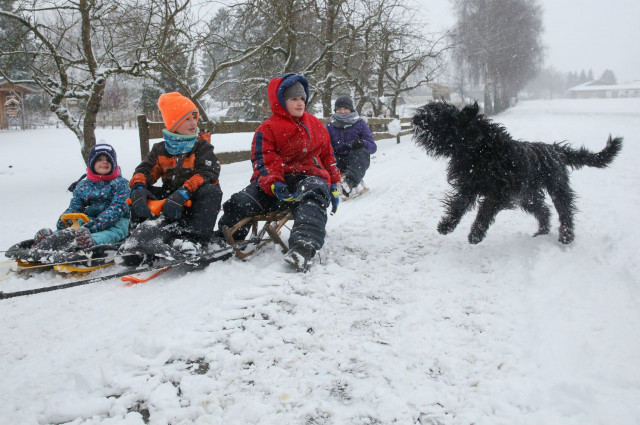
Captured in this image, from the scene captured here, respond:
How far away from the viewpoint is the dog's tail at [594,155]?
374 cm

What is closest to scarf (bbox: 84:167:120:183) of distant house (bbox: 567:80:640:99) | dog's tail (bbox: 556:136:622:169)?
dog's tail (bbox: 556:136:622:169)

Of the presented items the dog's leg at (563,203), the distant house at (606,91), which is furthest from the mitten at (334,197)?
the distant house at (606,91)

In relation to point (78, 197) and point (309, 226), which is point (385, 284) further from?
point (78, 197)

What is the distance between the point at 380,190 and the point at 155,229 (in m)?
4.11

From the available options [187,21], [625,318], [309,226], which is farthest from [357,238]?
[187,21]

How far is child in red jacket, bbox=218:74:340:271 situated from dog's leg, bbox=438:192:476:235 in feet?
3.66

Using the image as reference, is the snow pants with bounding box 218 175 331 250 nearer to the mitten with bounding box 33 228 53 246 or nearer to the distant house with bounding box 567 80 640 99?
the mitten with bounding box 33 228 53 246

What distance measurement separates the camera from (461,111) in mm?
3465

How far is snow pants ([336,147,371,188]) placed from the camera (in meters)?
5.82

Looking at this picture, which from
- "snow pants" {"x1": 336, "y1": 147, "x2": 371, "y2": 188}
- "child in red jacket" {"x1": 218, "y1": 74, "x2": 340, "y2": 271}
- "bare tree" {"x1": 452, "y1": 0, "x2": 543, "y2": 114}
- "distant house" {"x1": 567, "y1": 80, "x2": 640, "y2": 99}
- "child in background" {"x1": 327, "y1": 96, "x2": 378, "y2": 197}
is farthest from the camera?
"distant house" {"x1": 567, "y1": 80, "x2": 640, "y2": 99}

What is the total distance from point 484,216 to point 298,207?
1.70 meters

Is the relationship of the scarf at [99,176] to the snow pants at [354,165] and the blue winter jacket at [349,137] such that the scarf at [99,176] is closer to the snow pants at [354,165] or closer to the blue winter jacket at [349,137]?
the snow pants at [354,165]

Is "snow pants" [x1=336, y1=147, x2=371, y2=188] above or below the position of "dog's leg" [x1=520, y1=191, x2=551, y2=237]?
above

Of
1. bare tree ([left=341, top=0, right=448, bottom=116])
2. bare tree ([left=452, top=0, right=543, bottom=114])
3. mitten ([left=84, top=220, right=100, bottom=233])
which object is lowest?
mitten ([left=84, top=220, right=100, bottom=233])
